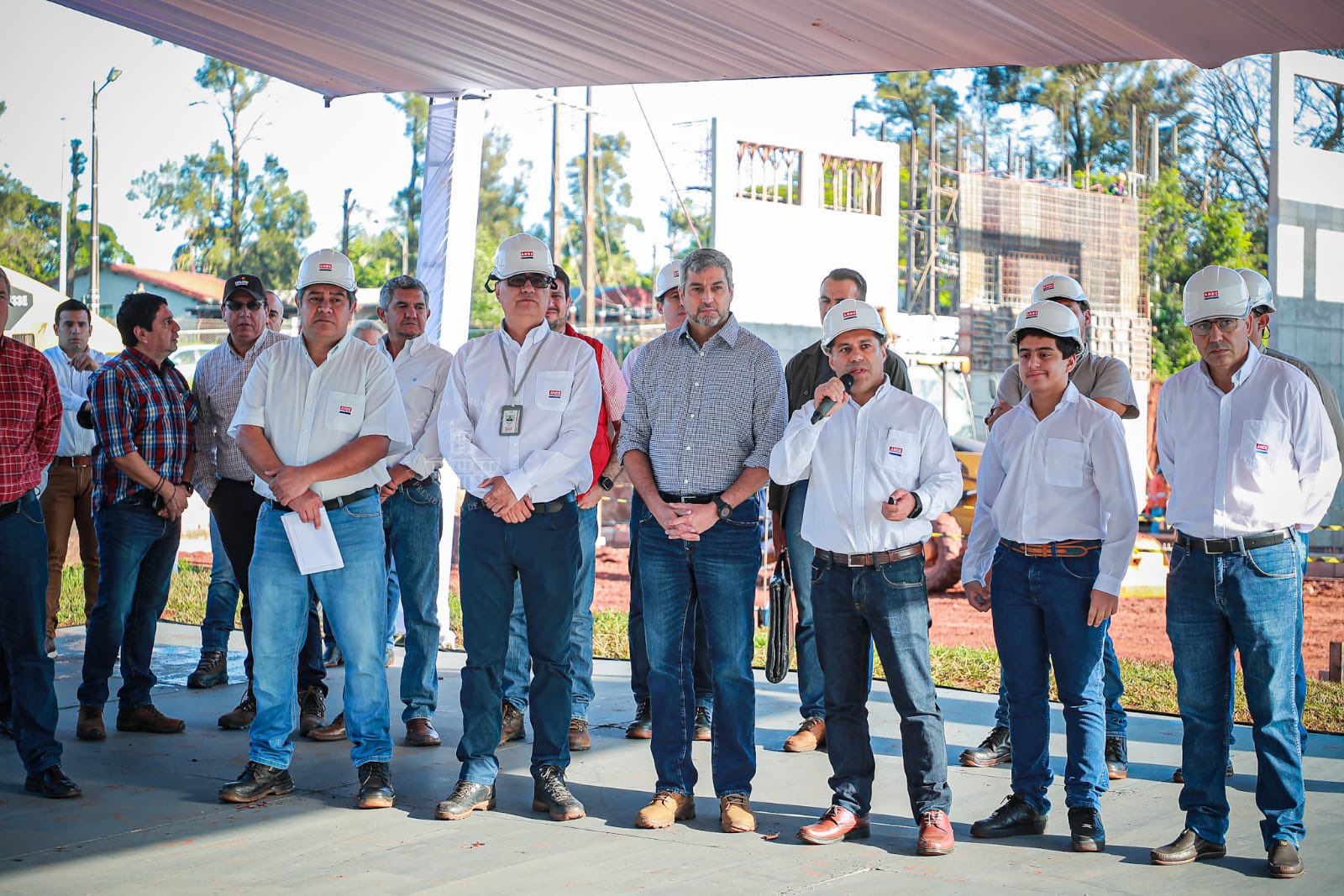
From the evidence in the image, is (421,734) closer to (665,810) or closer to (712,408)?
(665,810)

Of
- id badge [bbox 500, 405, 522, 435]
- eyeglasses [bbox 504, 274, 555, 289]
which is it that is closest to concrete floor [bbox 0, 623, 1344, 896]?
id badge [bbox 500, 405, 522, 435]

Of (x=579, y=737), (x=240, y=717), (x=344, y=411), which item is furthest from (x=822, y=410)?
(x=240, y=717)

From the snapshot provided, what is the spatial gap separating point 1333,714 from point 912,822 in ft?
12.5

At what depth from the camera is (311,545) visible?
16.3 ft

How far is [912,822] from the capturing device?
4.84m

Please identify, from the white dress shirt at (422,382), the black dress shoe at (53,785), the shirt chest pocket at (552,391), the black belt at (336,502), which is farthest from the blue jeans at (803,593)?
the black dress shoe at (53,785)

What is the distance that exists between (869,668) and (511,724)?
81.0 inches

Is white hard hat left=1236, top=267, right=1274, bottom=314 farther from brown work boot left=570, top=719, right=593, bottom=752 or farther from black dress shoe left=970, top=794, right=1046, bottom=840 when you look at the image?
brown work boot left=570, top=719, right=593, bottom=752

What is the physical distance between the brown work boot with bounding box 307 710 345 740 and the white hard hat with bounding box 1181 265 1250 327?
4002 millimetres

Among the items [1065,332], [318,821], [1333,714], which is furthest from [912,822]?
[1333,714]

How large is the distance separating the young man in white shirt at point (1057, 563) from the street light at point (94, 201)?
78.4 ft

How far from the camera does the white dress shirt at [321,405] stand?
507 cm

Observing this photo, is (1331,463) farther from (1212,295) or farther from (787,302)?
(787,302)

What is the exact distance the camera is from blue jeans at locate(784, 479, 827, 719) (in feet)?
19.0
